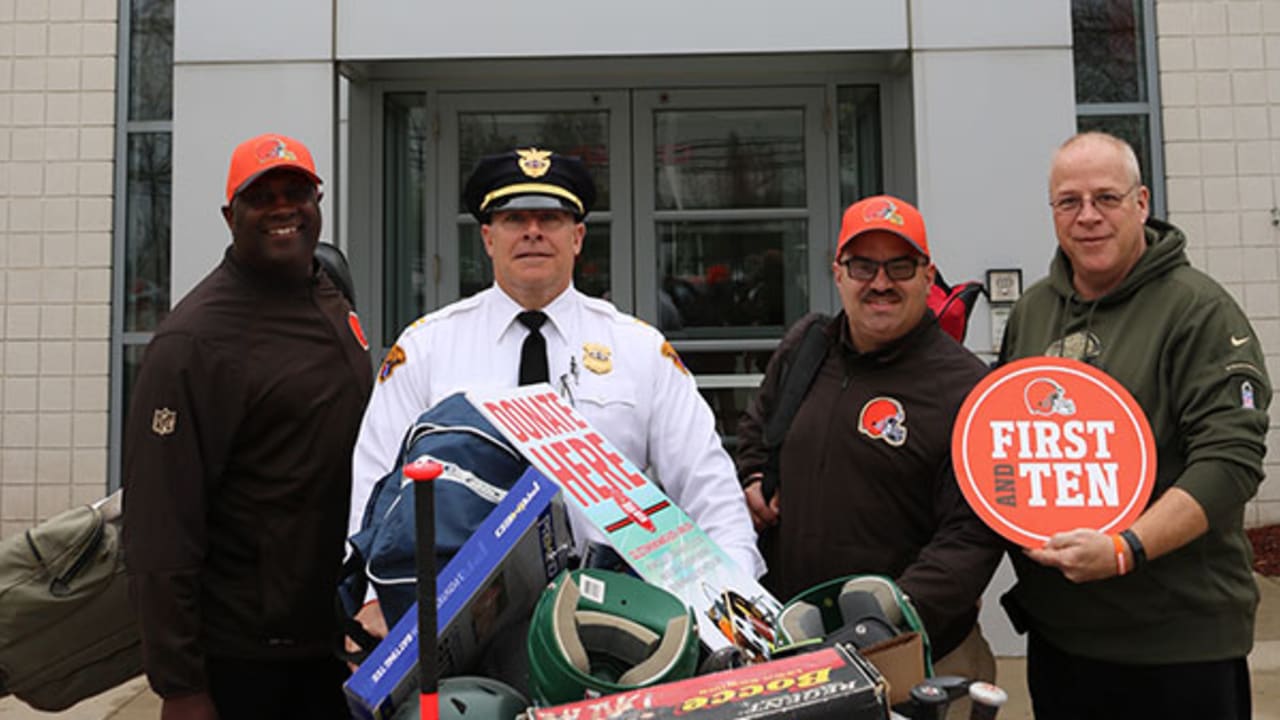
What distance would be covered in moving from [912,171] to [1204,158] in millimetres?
→ 3144

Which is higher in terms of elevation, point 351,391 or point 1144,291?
point 1144,291

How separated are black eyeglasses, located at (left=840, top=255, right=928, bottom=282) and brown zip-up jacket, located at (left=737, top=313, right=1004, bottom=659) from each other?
0.15 meters

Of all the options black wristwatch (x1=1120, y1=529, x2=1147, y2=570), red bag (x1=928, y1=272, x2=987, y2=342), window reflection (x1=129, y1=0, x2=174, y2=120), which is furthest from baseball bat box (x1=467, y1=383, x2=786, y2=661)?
window reflection (x1=129, y1=0, x2=174, y2=120)

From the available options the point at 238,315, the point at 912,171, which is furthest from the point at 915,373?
the point at 912,171

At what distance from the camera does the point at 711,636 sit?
1531 millimetres

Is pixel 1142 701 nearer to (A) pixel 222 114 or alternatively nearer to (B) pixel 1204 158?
(A) pixel 222 114

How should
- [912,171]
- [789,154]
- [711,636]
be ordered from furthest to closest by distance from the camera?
1. [789,154]
2. [912,171]
3. [711,636]

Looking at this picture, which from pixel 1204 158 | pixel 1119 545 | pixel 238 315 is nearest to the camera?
pixel 1119 545

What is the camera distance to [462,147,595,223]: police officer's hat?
2178 mm

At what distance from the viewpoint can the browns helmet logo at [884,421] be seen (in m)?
2.38

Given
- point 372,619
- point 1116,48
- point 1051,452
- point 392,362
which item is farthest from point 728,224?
point 372,619

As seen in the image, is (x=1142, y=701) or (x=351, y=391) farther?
(x=351, y=391)

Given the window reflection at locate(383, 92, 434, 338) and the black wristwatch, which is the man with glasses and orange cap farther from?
the window reflection at locate(383, 92, 434, 338)

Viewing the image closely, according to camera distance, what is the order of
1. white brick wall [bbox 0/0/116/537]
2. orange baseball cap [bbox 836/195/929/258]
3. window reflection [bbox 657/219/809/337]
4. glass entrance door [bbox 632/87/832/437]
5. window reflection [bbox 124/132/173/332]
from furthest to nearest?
window reflection [bbox 124/132/173/332] → white brick wall [bbox 0/0/116/537] → window reflection [bbox 657/219/809/337] → glass entrance door [bbox 632/87/832/437] → orange baseball cap [bbox 836/195/929/258]
